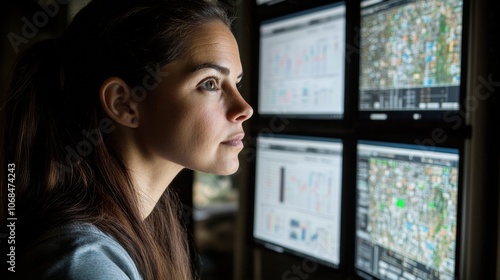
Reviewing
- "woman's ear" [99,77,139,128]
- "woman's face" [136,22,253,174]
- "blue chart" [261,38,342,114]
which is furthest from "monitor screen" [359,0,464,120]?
"woman's ear" [99,77,139,128]

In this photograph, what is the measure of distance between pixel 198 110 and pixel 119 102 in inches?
5.7

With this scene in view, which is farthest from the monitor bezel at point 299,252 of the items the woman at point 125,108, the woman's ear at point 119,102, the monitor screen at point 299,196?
the woman's ear at point 119,102

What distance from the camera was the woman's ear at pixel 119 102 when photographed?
89 cm

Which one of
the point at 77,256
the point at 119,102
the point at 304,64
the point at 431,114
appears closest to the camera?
the point at 77,256

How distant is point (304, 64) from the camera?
1.36m

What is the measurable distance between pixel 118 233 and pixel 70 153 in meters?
0.19

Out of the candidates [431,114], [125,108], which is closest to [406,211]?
[431,114]

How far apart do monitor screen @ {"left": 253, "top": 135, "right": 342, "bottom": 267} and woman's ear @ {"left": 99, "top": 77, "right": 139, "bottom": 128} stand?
55 centimetres

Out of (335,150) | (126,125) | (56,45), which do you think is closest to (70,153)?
(126,125)

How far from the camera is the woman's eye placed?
920mm

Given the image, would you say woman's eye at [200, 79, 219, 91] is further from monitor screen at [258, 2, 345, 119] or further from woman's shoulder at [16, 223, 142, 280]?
monitor screen at [258, 2, 345, 119]

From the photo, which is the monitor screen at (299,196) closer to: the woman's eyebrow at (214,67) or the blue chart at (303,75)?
the blue chart at (303,75)

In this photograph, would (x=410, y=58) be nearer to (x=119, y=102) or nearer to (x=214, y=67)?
(x=214, y=67)

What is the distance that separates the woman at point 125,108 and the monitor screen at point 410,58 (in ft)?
1.20
